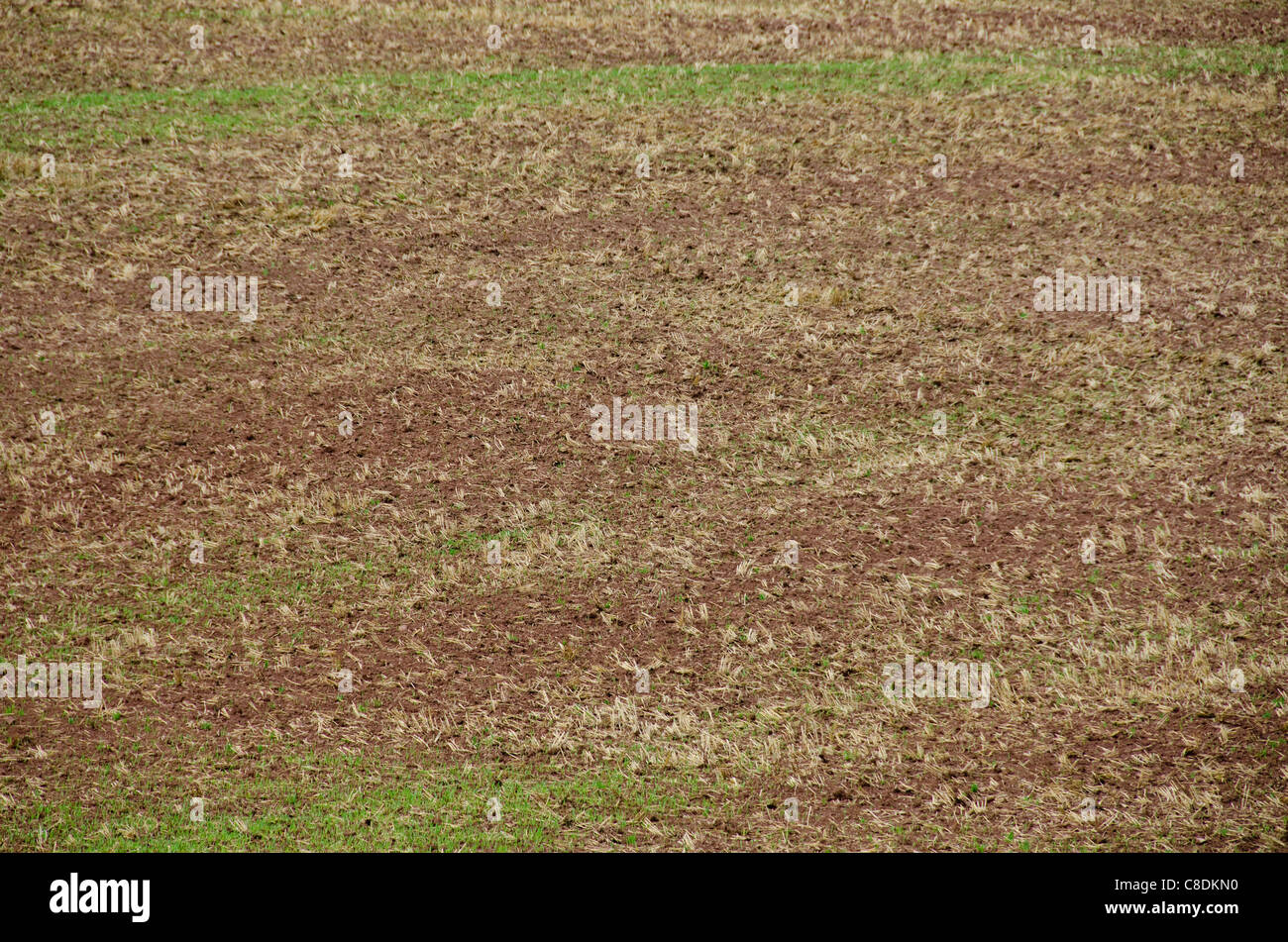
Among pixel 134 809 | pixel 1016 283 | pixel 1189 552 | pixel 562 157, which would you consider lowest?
pixel 134 809

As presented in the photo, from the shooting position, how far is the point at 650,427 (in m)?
16.9

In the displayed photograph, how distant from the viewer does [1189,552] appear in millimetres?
14000

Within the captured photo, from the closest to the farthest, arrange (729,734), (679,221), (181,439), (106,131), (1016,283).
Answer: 1. (729,734)
2. (181,439)
3. (1016,283)
4. (679,221)
5. (106,131)

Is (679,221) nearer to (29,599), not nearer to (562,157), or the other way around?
(562,157)

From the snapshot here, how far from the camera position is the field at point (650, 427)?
1134cm

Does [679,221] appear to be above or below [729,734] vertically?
above

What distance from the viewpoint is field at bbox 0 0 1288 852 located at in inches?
447

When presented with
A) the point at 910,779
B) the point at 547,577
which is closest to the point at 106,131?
the point at 547,577

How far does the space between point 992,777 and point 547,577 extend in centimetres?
653

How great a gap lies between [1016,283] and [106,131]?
20.9 m

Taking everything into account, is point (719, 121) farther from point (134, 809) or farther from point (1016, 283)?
point (134, 809)

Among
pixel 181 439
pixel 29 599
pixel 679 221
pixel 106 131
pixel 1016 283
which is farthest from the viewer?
pixel 106 131

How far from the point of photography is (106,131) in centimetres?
2269

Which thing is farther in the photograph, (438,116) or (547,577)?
(438,116)
